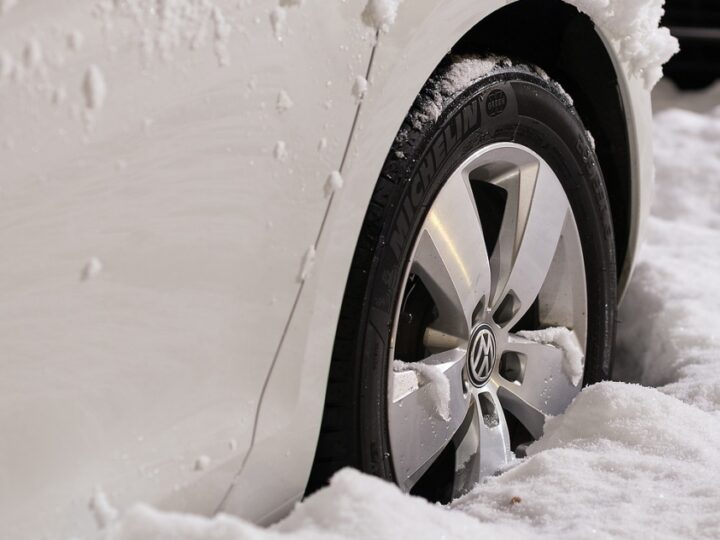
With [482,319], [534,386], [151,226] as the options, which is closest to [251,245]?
[151,226]

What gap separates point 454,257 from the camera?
5.29 ft

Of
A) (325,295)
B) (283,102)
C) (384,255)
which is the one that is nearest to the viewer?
(283,102)

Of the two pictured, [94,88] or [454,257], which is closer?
[94,88]

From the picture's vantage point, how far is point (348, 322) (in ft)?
4.50

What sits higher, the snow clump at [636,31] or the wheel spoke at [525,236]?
the snow clump at [636,31]

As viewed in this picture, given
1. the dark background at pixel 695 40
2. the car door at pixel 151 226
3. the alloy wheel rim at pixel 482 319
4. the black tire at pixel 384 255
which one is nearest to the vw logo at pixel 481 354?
the alloy wheel rim at pixel 482 319

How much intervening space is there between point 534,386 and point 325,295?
0.78 meters

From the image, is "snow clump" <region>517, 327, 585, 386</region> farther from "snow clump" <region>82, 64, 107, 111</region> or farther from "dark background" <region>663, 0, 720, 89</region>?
"dark background" <region>663, 0, 720, 89</region>

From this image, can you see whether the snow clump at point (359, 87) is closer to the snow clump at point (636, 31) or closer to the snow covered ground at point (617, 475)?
the snow covered ground at point (617, 475)

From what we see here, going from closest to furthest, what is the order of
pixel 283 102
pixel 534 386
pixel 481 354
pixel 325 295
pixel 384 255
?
pixel 283 102 < pixel 325 295 < pixel 384 255 < pixel 481 354 < pixel 534 386

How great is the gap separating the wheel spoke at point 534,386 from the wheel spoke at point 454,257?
22 centimetres

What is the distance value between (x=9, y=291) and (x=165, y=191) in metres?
0.20

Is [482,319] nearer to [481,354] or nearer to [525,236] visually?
[481,354]

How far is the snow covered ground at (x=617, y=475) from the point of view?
1140 millimetres
